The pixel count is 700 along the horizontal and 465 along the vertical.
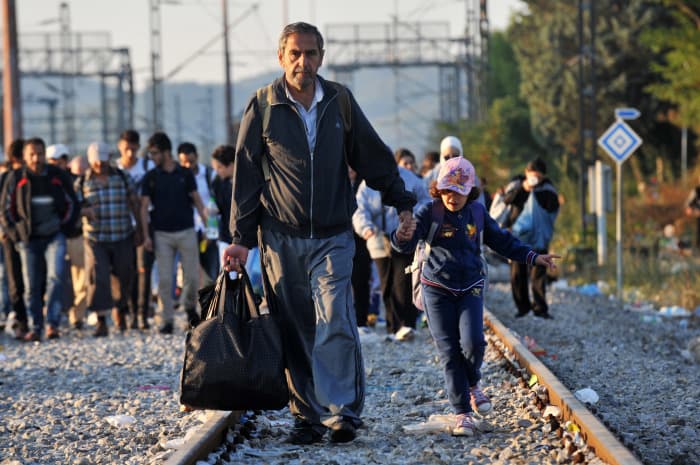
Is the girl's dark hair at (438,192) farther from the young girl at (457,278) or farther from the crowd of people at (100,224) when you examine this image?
the crowd of people at (100,224)

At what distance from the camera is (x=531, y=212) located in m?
16.0

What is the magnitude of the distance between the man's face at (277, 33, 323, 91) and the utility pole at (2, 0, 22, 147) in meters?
18.0

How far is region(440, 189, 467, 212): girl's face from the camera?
8398 millimetres

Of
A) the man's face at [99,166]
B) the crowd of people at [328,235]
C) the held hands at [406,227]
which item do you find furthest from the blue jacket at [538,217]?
the held hands at [406,227]

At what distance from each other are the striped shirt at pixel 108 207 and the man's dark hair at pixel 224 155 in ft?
3.82

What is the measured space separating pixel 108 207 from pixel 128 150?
3.90 ft

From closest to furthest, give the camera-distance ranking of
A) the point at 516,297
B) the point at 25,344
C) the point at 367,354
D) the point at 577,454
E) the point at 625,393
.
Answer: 1. the point at 577,454
2. the point at 625,393
3. the point at 367,354
4. the point at 25,344
5. the point at 516,297

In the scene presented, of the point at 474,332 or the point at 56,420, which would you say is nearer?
the point at 474,332

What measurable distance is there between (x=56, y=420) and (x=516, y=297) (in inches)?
323

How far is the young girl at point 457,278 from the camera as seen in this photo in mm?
8344

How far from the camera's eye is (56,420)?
31.6 ft

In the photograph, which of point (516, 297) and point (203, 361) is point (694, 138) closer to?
point (516, 297)

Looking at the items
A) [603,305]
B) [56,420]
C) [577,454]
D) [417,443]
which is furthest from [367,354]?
[603,305]

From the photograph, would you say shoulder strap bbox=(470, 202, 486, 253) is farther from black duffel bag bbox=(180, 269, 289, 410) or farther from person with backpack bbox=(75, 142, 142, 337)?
person with backpack bbox=(75, 142, 142, 337)
